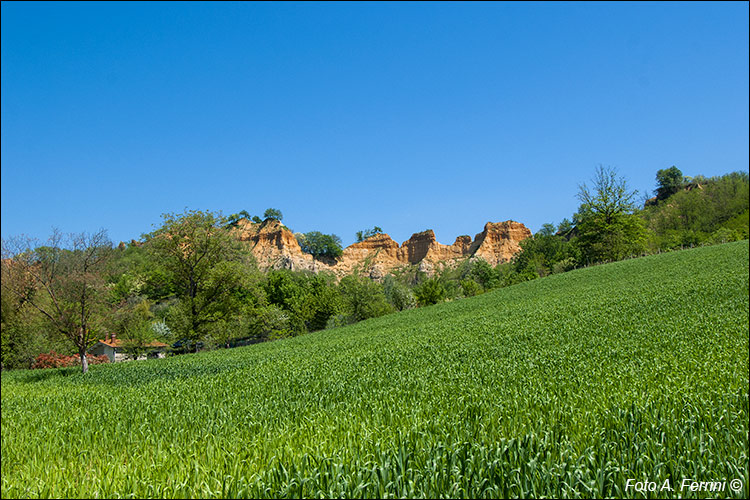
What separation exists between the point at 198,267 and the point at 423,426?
30112mm

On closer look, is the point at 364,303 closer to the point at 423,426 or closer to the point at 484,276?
the point at 484,276

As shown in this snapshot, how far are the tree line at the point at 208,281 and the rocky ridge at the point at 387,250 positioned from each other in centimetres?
5622

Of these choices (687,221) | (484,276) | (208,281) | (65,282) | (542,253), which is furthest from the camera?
(542,253)

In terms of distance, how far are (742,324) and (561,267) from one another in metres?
55.9

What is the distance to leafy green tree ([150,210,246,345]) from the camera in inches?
1208

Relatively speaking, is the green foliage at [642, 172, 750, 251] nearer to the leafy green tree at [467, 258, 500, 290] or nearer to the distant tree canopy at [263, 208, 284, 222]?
the leafy green tree at [467, 258, 500, 290]

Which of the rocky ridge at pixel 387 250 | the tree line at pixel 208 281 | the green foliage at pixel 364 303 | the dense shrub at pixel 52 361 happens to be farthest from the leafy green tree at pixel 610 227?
the rocky ridge at pixel 387 250

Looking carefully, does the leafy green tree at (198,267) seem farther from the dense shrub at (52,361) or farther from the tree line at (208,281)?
the dense shrub at (52,361)

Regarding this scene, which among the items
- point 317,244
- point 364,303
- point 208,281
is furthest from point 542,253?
point 317,244

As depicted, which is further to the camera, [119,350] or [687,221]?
[687,221]

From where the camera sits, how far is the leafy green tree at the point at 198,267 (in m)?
30.7

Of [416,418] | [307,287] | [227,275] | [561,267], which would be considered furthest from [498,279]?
[416,418]

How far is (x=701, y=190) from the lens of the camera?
46.9 m

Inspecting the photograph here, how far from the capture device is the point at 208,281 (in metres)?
30.9
